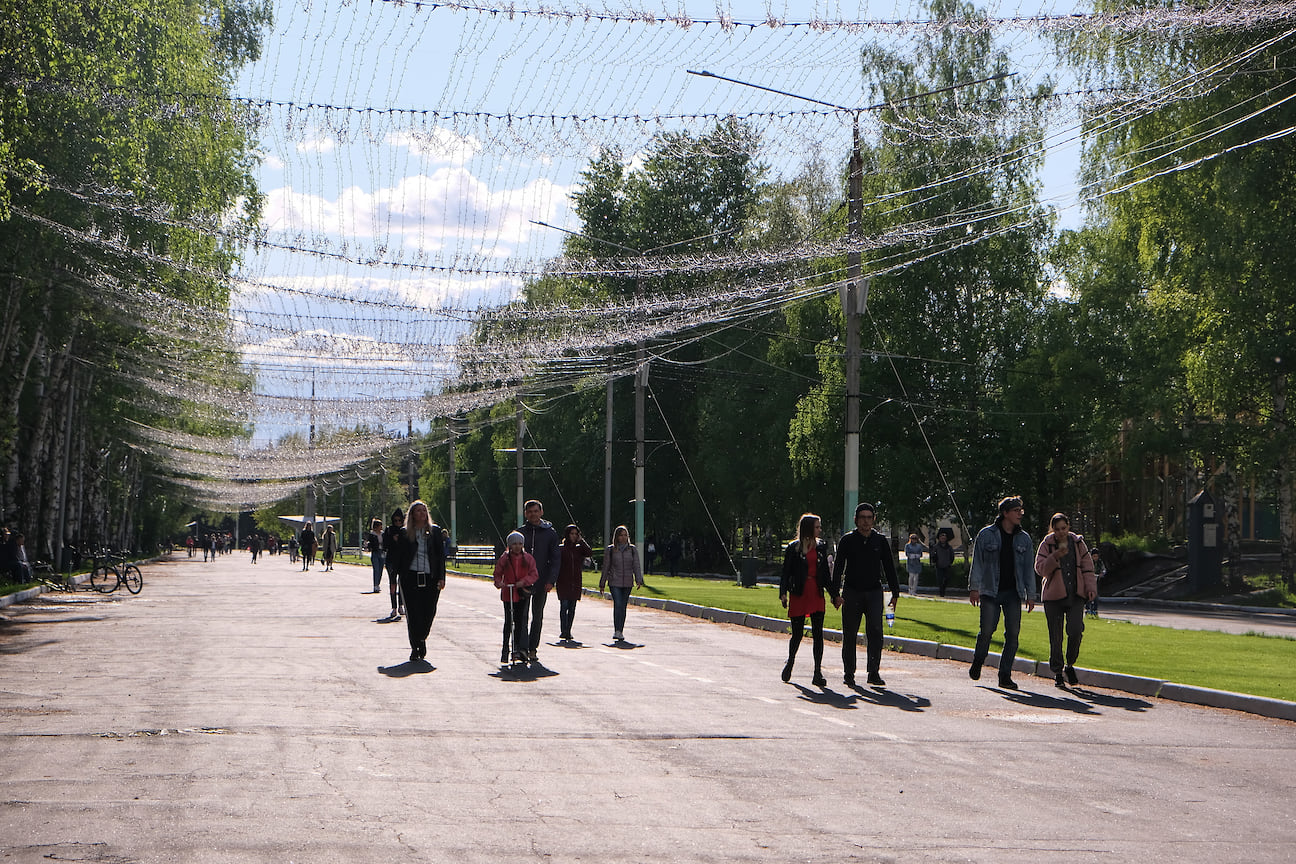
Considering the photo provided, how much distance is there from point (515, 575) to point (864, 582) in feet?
13.3

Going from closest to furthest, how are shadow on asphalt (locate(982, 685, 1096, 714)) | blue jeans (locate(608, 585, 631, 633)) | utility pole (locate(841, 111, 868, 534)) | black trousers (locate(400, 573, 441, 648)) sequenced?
1. shadow on asphalt (locate(982, 685, 1096, 714))
2. black trousers (locate(400, 573, 441, 648))
3. blue jeans (locate(608, 585, 631, 633))
4. utility pole (locate(841, 111, 868, 534))

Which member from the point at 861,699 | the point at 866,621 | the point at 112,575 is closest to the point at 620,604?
the point at 866,621

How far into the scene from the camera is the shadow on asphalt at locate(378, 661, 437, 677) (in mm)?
14805

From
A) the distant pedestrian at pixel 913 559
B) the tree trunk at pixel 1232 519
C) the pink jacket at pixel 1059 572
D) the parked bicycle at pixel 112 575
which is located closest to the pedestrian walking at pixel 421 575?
the pink jacket at pixel 1059 572

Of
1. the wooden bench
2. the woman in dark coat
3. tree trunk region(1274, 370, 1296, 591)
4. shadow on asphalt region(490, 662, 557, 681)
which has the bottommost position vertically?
the wooden bench

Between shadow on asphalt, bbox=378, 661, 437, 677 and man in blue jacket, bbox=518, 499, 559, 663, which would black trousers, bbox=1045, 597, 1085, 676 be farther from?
shadow on asphalt, bbox=378, 661, 437, 677

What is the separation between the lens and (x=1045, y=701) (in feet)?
44.1

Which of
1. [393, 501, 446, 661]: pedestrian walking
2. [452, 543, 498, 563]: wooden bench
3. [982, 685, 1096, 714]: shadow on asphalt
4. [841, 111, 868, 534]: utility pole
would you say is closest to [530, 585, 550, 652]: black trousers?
[393, 501, 446, 661]: pedestrian walking

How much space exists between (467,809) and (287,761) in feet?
6.23

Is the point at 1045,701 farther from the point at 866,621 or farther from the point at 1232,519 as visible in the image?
the point at 1232,519

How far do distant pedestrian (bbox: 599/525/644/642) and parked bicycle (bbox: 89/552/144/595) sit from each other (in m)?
18.0

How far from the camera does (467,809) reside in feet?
24.3

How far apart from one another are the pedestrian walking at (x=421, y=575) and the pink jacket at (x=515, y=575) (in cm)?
66

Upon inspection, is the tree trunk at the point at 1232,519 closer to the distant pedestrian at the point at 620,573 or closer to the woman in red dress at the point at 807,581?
the distant pedestrian at the point at 620,573
